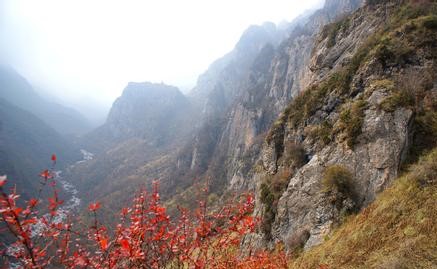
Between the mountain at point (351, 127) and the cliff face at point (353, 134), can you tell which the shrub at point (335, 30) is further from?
the cliff face at point (353, 134)

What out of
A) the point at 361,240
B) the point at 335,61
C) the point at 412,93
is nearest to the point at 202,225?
the point at 361,240

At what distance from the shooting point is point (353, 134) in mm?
16984

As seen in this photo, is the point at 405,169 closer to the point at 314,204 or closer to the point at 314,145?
the point at 314,204

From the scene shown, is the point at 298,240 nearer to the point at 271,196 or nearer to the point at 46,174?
the point at 271,196

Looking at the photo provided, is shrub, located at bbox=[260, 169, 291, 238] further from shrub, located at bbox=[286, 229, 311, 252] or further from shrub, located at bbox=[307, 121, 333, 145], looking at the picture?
shrub, located at bbox=[286, 229, 311, 252]

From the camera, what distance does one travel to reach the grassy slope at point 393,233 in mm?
8727

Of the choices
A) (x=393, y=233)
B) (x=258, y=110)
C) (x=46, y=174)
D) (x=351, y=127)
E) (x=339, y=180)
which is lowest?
(x=258, y=110)

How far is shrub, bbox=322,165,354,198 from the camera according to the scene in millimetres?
15359

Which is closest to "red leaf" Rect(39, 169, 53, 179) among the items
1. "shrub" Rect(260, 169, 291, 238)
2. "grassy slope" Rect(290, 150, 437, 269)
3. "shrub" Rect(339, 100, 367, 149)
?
"grassy slope" Rect(290, 150, 437, 269)

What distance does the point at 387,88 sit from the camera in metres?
17.4

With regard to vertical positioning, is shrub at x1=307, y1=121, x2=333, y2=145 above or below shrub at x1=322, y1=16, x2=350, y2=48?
below

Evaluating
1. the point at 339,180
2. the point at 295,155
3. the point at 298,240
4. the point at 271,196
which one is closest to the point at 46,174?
the point at 339,180

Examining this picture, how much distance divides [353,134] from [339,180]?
2.91 m

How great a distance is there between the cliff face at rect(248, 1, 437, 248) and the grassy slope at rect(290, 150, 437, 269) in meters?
1.43
